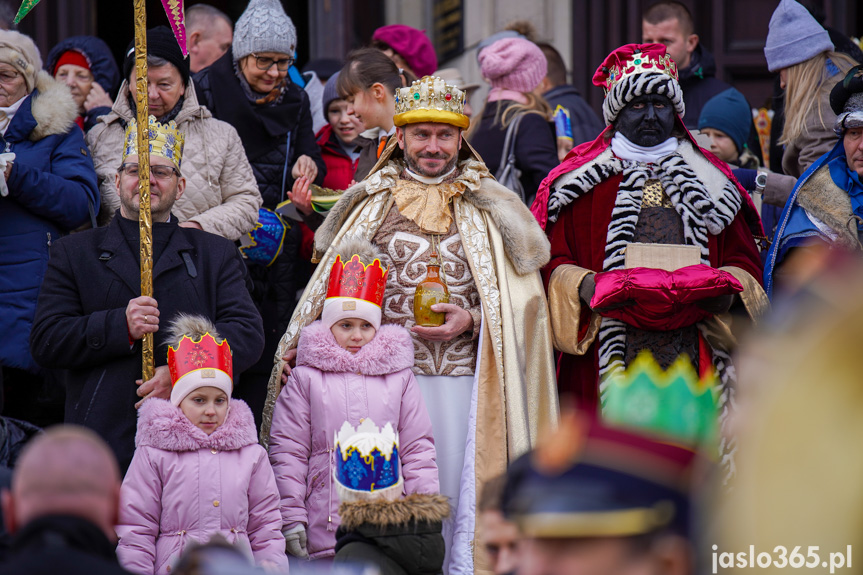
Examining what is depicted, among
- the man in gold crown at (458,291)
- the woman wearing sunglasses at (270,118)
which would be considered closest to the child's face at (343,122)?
the woman wearing sunglasses at (270,118)

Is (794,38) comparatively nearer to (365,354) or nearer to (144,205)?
(365,354)

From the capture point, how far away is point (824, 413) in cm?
184

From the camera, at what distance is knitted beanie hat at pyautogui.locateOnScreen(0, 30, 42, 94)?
6008 mm

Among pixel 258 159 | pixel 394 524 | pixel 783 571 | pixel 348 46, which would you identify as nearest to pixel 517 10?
pixel 348 46

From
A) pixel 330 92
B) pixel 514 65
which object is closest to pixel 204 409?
pixel 330 92

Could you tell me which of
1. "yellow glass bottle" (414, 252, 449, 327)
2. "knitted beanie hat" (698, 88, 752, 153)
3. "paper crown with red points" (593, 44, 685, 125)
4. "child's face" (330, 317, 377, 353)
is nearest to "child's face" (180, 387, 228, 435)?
"child's face" (330, 317, 377, 353)

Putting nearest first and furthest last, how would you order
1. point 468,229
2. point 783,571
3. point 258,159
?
point 783,571
point 468,229
point 258,159

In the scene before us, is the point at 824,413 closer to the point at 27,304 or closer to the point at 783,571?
the point at 783,571

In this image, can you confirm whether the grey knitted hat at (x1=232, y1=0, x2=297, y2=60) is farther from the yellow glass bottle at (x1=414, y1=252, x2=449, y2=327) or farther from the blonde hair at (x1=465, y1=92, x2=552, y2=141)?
the yellow glass bottle at (x1=414, y1=252, x2=449, y2=327)

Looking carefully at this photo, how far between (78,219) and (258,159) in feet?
4.09

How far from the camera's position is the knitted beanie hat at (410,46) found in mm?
7867

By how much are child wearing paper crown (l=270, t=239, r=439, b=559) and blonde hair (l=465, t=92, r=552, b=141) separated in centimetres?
188

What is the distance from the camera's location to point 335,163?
734cm

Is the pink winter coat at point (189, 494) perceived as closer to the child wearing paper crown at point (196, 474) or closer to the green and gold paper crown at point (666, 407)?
the child wearing paper crown at point (196, 474)
